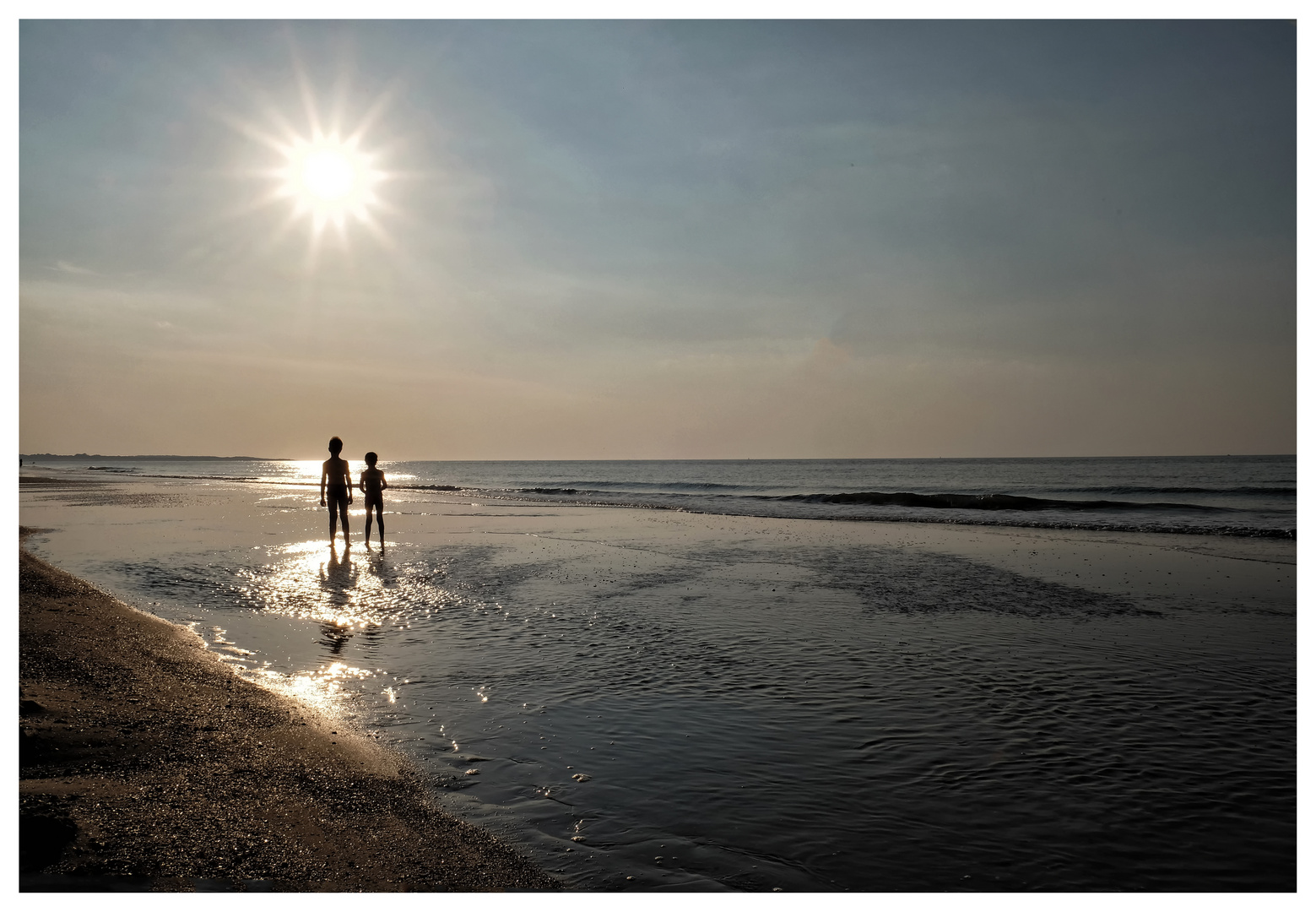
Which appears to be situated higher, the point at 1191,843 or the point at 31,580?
the point at 31,580

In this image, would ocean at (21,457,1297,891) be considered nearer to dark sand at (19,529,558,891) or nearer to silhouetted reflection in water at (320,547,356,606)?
silhouetted reflection in water at (320,547,356,606)

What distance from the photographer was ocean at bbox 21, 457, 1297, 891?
3.78m

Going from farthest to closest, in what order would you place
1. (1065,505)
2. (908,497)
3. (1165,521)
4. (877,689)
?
1. (908,497)
2. (1065,505)
3. (1165,521)
4. (877,689)

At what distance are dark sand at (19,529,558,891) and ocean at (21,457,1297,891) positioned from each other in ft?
1.05

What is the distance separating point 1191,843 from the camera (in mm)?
3861

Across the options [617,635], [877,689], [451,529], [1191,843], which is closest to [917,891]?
[1191,843]

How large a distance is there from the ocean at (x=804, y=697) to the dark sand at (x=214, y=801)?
0.32 meters

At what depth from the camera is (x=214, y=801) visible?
3.85m

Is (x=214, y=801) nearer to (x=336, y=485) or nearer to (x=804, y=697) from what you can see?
(x=804, y=697)

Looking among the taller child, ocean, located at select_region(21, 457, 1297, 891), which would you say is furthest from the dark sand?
the taller child

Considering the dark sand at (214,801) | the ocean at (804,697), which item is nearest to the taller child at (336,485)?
the ocean at (804,697)

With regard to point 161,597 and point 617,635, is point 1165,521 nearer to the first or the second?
point 617,635

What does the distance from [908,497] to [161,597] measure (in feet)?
114

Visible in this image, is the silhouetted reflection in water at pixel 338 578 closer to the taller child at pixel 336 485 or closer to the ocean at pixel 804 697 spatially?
the ocean at pixel 804 697
